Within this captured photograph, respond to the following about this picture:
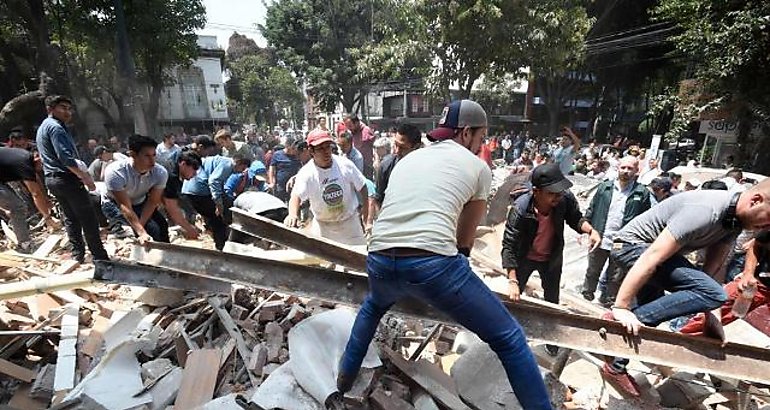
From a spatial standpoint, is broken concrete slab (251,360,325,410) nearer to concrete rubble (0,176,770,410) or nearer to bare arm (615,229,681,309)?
concrete rubble (0,176,770,410)

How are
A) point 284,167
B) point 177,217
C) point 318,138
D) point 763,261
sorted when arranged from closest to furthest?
1. point 763,261
2. point 318,138
3. point 177,217
4. point 284,167

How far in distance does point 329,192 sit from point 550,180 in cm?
178

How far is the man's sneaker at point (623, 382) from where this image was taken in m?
2.37

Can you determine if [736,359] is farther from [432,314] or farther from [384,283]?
[384,283]

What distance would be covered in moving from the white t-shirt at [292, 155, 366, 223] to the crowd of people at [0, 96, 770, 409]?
0.01m

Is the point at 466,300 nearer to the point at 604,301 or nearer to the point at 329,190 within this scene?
the point at 329,190

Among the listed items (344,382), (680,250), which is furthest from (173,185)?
(680,250)

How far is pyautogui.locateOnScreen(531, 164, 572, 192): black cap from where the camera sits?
274 cm

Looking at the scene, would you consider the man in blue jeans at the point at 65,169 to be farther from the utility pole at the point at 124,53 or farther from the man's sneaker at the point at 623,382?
the utility pole at the point at 124,53

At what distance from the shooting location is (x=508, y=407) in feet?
7.22

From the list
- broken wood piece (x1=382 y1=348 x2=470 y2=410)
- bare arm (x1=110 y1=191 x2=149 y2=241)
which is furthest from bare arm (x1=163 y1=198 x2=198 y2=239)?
broken wood piece (x1=382 y1=348 x2=470 y2=410)

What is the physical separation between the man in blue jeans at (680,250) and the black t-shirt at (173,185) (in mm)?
4079

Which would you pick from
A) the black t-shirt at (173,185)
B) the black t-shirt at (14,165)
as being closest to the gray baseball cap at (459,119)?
the black t-shirt at (173,185)

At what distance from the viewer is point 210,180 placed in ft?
15.1
